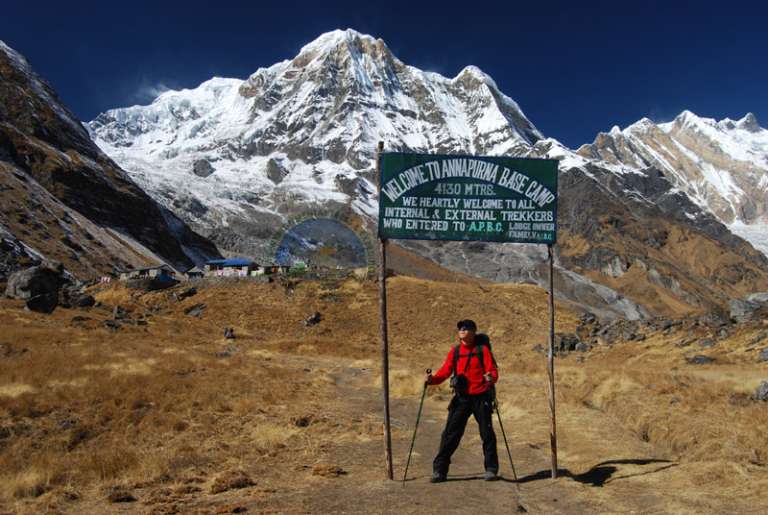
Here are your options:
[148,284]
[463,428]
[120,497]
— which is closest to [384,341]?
[463,428]

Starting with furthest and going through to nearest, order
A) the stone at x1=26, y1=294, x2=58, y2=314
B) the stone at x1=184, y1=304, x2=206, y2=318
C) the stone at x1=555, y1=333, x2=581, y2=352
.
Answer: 1. the stone at x1=184, y1=304, x2=206, y2=318
2. the stone at x1=555, y1=333, x2=581, y2=352
3. the stone at x1=26, y1=294, x2=58, y2=314

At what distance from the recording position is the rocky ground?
25.7ft

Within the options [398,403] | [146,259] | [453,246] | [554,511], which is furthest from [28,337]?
[453,246]

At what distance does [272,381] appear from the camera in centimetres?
2038

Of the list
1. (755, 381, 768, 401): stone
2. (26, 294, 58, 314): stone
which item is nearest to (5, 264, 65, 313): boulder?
(26, 294, 58, 314): stone

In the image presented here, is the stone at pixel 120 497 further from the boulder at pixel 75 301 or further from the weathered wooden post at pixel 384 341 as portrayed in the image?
the boulder at pixel 75 301

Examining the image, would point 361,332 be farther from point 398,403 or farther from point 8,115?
point 8,115

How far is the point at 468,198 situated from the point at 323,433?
632cm

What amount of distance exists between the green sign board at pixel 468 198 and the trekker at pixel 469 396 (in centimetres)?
175

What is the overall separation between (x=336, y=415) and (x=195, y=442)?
4569 mm

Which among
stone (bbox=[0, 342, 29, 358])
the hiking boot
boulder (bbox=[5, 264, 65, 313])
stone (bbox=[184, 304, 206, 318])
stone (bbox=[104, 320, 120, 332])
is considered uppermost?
boulder (bbox=[5, 264, 65, 313])

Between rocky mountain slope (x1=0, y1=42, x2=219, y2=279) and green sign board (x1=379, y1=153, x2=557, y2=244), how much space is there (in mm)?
56738

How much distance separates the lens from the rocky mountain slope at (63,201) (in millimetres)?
81062

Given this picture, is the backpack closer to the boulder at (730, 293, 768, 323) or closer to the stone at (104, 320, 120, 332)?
the stone at (104, 320, 120, 332)
